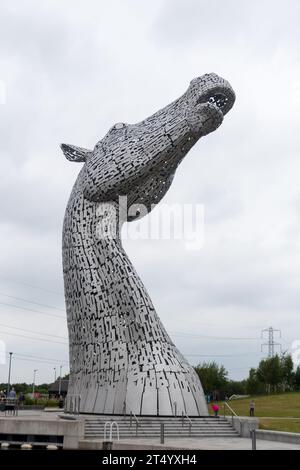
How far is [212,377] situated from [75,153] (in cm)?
4780

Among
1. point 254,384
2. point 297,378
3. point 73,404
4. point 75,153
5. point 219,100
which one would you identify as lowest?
point 73,404

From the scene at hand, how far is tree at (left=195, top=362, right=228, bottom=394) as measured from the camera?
62344mm

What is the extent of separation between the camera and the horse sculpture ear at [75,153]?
68.0ft

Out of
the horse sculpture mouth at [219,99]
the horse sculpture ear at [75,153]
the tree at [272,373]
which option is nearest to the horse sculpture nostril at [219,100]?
the horse sculpture mouth at [219,99]

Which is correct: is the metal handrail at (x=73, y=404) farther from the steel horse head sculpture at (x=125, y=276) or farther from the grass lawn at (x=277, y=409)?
the grass lawn at (x=277, y=409)

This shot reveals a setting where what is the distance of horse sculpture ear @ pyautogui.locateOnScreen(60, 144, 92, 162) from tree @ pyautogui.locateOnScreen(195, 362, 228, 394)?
44490 mm

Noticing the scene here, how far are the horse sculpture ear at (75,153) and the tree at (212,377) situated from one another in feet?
146

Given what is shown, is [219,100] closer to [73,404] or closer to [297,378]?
[73,404]

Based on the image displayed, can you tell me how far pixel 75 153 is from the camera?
20.9 meters

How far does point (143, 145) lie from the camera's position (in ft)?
61.2

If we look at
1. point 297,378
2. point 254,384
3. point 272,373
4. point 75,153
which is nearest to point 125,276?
point 75,153

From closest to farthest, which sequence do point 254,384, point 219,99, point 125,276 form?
1. point 125,276
2. point 219,99
3. point 254,384
